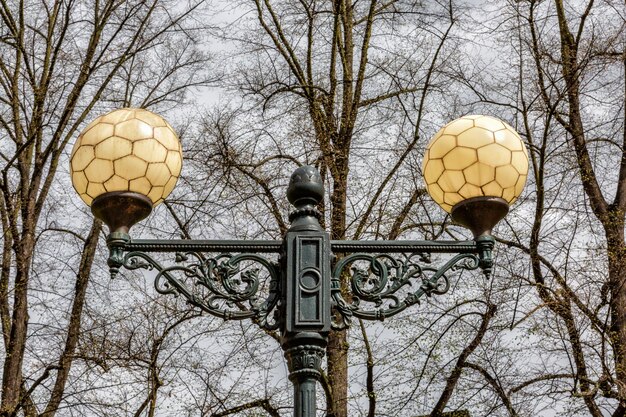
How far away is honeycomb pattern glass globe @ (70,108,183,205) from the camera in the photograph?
4301mm

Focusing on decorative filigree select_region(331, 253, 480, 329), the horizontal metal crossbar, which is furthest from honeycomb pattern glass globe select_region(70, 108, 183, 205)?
decorative filigree select_region(331, 253, 480, 329)

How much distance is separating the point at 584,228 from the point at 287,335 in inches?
328

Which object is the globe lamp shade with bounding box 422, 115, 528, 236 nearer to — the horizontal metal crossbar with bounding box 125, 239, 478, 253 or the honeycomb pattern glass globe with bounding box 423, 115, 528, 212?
the honeycomb pattern glass globe with bounding box 423, 115, 528, 212

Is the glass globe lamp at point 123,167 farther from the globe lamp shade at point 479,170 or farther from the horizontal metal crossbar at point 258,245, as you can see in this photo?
the globe lamp shade at point 479,170

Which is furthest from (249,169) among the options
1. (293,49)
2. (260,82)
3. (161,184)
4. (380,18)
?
(161,184)

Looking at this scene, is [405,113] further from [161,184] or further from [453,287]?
[161,184]

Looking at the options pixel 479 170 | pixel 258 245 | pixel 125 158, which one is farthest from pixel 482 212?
pixel 125 158

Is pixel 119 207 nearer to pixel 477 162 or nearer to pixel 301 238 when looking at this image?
pixel 301 238

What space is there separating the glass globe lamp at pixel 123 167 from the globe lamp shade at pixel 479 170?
1251 millimetres

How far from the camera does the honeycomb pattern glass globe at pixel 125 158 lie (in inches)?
169

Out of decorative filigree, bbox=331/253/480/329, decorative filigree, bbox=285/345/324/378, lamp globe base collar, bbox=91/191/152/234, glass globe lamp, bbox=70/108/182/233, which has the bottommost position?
decorative filigree, bbox=285/345/324/378

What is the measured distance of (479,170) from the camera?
4.45 metres

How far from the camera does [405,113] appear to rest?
12516mm

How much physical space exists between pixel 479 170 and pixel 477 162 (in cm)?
4
